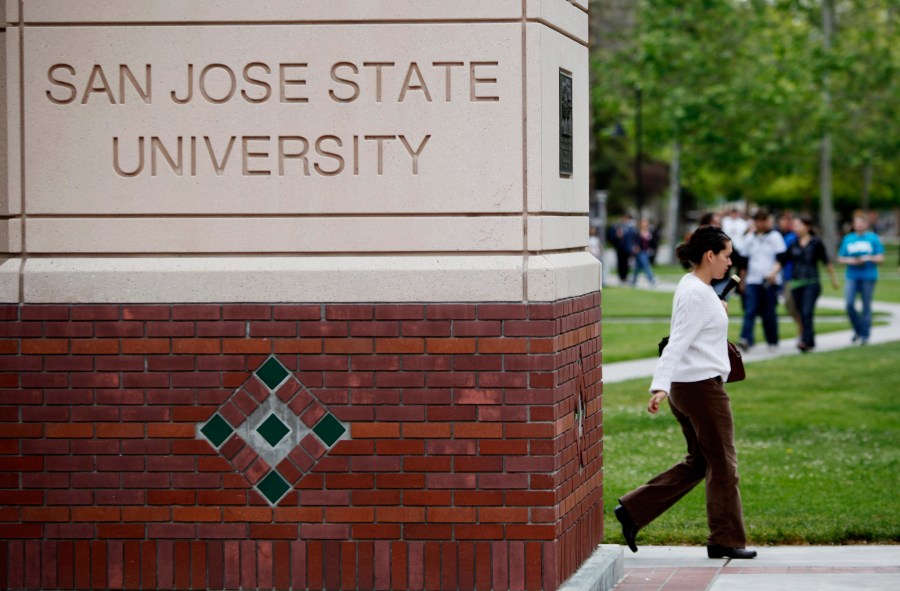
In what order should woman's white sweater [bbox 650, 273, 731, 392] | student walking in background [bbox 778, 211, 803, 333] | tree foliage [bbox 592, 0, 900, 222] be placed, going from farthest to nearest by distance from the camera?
tree foliage [bbox 592, 0, 900, 222], student walking in background [bbox 778, 211, 803, 333], woman's white sweater [bbox 650, 273, 731, 392]

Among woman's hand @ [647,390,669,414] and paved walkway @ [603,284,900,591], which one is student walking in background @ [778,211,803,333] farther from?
woman's hand @ [647,390,669,414]

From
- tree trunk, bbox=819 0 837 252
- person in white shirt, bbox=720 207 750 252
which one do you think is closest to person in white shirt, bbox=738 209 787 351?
person in white shirt, bbox=720 207 750 252

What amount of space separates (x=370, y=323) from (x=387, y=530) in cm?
87

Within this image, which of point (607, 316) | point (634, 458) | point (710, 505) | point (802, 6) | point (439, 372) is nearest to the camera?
point (439, 372)

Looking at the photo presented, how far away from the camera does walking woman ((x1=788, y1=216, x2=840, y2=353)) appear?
19562mm

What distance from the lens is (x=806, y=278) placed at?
65.1 ft

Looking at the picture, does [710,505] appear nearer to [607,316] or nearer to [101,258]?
[101,258]

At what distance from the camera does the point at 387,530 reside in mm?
6383

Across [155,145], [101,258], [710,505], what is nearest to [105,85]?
[155,145]

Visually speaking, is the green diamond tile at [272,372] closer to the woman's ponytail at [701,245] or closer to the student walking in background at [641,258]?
the woman's ponytail at [701,245]

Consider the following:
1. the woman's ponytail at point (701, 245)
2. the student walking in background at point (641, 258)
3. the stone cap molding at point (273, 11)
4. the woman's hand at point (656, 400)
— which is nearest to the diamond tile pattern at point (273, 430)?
the stone cap molding at point (273, 11)

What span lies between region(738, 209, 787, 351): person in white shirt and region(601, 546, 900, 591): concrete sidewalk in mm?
10912

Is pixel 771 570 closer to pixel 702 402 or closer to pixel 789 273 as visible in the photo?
pixel 702 402

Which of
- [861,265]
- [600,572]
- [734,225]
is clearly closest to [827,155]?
[734,225]
